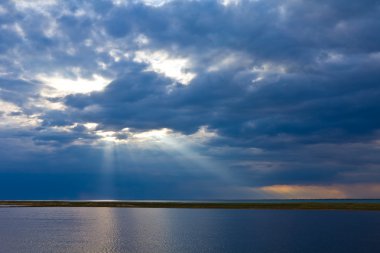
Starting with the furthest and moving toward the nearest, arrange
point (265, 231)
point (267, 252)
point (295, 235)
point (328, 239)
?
1. point (265, 231)
2. point (295, 235)
3. point (328, 239)
4. point (267, 252)

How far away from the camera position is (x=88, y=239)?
212ft

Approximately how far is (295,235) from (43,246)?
133 feet

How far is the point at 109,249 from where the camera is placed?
2092 inches

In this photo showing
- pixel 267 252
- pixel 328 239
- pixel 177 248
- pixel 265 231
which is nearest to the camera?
pixel 267 252

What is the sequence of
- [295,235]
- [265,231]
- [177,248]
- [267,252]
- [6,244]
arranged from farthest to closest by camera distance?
[265,231], [295,235], [6,244], [177,248], [267,252]

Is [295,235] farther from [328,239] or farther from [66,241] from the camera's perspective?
[66,241]

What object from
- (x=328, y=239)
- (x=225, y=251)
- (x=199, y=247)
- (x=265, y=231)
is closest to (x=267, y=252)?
(x=225, y=251)

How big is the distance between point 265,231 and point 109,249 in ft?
107

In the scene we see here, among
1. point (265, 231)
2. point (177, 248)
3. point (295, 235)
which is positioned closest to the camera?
point (177, 248)

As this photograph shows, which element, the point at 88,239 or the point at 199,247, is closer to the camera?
the point at 199,247

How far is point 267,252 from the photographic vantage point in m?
49.5

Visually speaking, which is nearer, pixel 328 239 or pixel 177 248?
pixel 177 248

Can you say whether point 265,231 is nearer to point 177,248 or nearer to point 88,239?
point 177,248

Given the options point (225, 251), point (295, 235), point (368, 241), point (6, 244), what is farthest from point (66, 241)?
point (368, 241)
